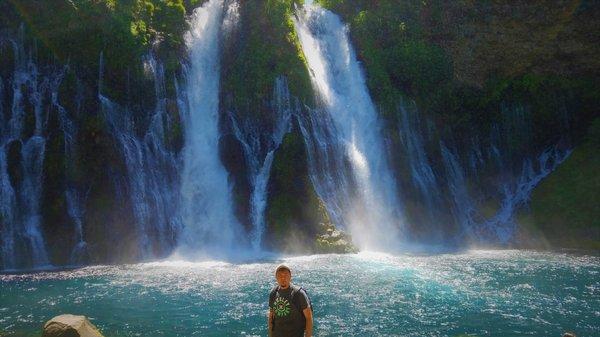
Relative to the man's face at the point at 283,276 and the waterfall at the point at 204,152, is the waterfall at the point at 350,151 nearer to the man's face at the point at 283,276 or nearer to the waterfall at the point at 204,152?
the waterfall at the point at 204,152

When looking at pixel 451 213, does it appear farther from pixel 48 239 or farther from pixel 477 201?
pixel 48 239

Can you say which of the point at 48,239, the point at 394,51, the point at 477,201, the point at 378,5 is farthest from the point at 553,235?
the point at 48,239

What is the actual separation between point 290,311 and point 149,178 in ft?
76.6

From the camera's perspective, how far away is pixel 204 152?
31641 mm

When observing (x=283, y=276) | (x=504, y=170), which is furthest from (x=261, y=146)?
(x=283, y=276)

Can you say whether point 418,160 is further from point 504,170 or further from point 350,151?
point 504,170

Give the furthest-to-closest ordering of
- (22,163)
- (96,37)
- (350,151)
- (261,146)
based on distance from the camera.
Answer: (350,151) → (261,146) → (96,37) → (22,163)

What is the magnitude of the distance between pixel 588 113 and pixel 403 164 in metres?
15.4

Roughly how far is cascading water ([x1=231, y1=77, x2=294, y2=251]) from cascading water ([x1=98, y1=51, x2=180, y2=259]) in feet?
15.0

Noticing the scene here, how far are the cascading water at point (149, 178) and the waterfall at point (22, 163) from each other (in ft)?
12.2

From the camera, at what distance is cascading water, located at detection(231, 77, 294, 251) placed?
2973 cm

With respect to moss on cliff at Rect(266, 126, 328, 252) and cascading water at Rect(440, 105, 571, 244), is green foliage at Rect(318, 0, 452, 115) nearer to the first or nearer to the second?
cascading water at Rect(440, 105, 571, 244)

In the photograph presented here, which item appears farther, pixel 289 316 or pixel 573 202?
pixel 573 202

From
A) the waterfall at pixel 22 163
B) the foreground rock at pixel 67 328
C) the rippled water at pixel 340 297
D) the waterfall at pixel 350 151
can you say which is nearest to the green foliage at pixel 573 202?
the rippled water at pixel 340 297
